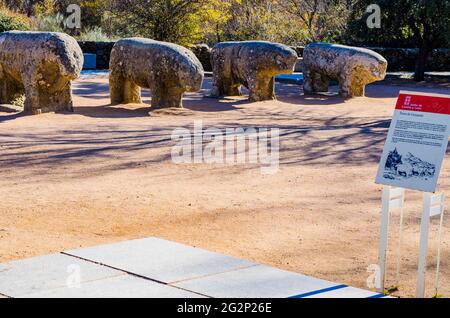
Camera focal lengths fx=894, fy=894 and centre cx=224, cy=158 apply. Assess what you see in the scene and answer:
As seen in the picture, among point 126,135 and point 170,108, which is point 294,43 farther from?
point 126,135

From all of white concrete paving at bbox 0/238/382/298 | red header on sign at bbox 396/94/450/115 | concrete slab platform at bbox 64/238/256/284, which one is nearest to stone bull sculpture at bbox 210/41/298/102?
concrete slab platform at bbox 64/238/256/284

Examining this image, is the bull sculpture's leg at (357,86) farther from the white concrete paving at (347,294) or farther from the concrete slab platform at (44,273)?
the white concrete paving at (347,294)

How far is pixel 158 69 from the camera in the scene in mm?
16125

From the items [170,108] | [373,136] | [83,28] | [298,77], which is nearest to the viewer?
[373,136]

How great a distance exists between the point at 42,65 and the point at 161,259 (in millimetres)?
9421

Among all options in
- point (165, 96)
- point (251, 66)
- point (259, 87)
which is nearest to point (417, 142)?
point (165, 96)

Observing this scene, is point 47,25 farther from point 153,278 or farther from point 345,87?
point 153,278

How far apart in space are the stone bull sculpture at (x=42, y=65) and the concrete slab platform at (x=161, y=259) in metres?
8.67

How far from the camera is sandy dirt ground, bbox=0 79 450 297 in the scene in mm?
6902

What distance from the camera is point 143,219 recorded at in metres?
7.88

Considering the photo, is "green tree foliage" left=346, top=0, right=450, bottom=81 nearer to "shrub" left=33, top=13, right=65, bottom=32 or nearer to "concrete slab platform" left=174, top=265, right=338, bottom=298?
"shrub" left=33, top=13, right=65, bottom=32

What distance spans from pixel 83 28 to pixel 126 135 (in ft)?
71.4

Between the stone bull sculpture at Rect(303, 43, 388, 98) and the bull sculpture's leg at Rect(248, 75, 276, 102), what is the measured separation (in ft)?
6.79

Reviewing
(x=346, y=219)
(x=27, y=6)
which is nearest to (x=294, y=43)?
(x=27, y=6)
